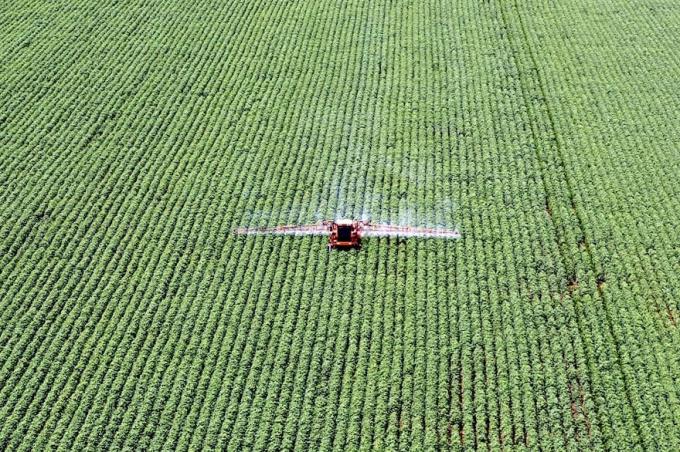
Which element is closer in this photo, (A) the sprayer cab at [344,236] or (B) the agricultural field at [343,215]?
(B) the agricultural field at [343,215]

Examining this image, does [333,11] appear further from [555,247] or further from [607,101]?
[555,247]

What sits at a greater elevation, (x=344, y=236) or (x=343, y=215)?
(x=344, y=236)

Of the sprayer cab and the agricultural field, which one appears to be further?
the sprayer cab

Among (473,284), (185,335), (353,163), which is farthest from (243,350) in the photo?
(353,163)

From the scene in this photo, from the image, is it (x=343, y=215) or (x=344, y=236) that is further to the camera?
(x=343, y=215)
